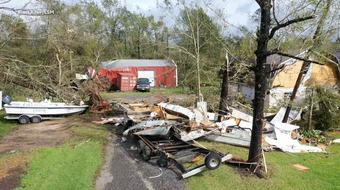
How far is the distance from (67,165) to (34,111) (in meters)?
9.86

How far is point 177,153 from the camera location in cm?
1254

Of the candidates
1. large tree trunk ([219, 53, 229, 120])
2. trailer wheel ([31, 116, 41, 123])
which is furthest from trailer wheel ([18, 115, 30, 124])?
large tree trunk ([219, 53, 229, 120])

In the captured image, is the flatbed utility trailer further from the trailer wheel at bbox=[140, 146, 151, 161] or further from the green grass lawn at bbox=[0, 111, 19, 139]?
the green grass lawn at bbox=[0, 111, 19, 139]

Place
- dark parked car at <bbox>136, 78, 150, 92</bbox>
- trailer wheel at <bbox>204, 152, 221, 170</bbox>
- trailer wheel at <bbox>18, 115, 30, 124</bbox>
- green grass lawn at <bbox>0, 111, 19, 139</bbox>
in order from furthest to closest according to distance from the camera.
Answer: dark parked car at <bbox>136, 78, 150, 92</bbox>
trailer wheel at <bbox>18, 115, 30, 124</bbox>
green grass lawn at <bbox>0, 111, 19, 139</bbox>
trailer wheel at <bbox>204, 152, 221, 170</bbox>

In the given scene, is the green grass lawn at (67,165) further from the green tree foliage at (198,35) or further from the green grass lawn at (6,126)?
the green tree foliage at (198,35)

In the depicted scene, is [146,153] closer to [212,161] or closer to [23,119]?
[212,161]

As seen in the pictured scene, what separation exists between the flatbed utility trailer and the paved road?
0.29 m

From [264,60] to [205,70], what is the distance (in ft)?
47.8

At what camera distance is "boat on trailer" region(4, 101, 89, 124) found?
20.4 metres

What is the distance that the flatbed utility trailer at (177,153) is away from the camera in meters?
11.0

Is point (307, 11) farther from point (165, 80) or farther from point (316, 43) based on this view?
point (165, 80)

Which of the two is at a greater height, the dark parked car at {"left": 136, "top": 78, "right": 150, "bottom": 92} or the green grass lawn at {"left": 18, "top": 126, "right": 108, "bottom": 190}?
the dark parked car at {"left": 136, "top": 78, "right": 150, "bottom": 92}

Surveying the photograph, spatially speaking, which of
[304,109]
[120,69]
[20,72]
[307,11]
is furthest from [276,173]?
[120,69]

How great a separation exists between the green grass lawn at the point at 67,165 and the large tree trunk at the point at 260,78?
15.8 feet
